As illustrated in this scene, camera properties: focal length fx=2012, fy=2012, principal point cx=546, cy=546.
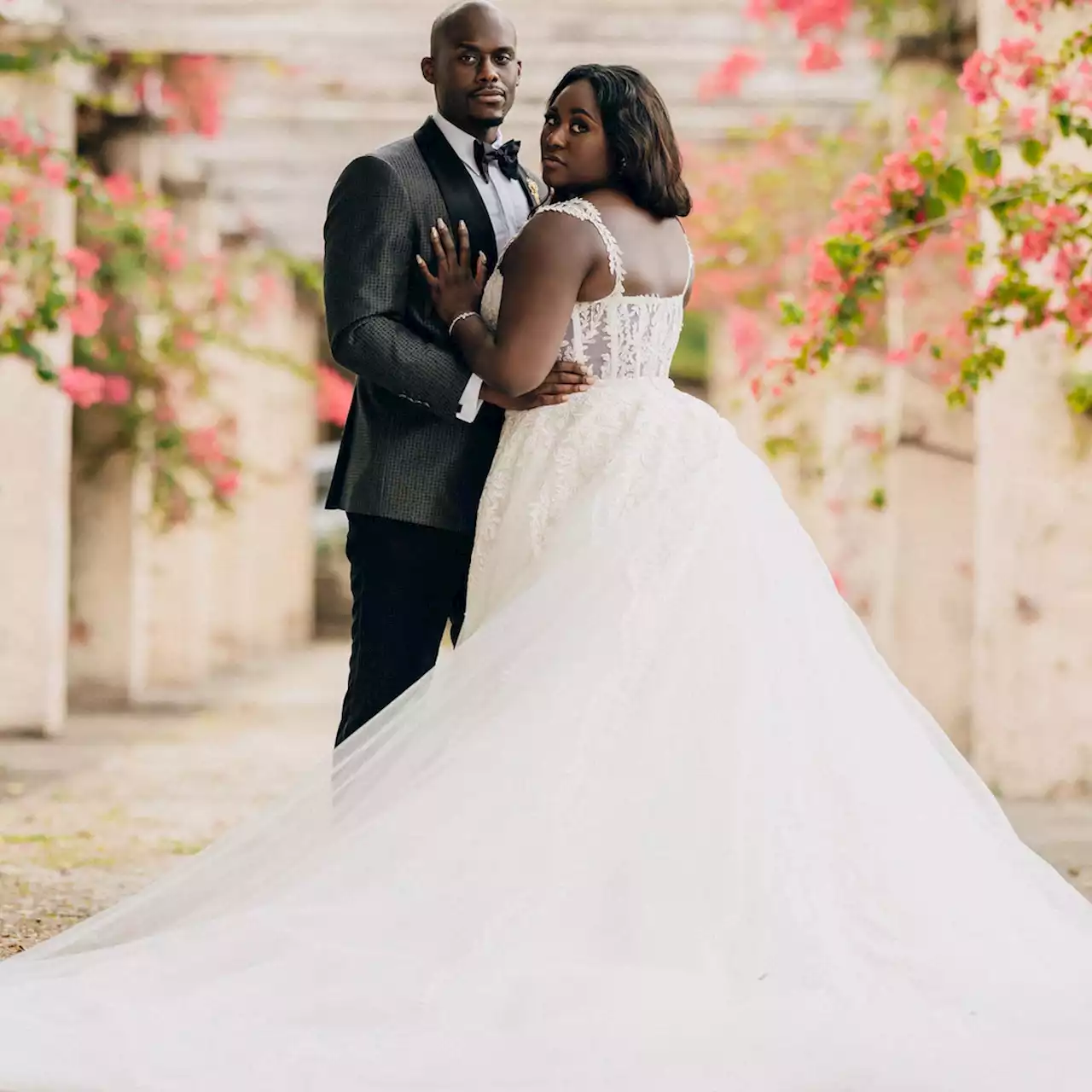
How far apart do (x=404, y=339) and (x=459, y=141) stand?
481mm

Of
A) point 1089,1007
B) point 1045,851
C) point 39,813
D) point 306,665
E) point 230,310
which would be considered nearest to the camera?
point 1089,1007

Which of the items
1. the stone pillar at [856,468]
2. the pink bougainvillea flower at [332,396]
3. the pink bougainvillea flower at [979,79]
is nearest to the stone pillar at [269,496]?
the pink bougainvillea flower at [332,396]

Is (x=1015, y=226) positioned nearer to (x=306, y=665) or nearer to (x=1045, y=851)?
(x=1045, y=851)

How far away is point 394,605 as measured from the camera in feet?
13.6

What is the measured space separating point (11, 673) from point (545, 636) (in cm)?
564

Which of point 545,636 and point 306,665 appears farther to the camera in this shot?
point 306,665

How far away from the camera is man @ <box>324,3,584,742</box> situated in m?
4.01

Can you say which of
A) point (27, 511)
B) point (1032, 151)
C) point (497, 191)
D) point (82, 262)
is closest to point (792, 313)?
point (1032, 151)

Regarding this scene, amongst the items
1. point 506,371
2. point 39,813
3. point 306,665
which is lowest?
point 306,665

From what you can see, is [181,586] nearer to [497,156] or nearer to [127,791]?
[127,791]

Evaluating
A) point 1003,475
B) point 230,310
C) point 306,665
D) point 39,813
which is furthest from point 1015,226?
point 306,665

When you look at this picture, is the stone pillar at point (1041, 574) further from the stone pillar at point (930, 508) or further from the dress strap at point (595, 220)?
the dress strap at point (595, 220)

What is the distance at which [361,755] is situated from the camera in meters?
3.74

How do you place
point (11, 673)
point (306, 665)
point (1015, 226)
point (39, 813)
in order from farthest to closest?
1. point (306, 665)
2. point (11, 673)
3. point (39, 813)
4. point (1015, 226)
